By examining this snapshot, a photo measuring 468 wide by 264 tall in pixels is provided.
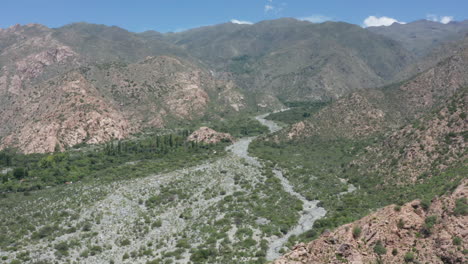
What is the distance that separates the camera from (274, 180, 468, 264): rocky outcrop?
963 inches

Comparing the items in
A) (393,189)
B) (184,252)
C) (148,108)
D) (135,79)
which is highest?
(135,79)

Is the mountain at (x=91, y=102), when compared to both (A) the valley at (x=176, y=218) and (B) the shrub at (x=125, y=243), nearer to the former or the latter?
(A) the valley at (x=176, y=218)

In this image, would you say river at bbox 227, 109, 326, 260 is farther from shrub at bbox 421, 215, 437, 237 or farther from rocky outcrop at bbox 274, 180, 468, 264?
shrub at bbox 421, 215, 437, 237

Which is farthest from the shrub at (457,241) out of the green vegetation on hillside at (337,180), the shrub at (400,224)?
the green vegetation on hillside at (337,180)

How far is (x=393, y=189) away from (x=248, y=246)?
28.9 metres

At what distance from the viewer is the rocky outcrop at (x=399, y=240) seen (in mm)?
24469

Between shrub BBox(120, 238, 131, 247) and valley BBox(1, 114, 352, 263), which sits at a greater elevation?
valley BBox(1, 114, 352, 263)

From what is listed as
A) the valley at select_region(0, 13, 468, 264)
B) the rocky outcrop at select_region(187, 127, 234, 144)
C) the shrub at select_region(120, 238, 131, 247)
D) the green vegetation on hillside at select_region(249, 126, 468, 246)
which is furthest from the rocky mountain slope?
the shrub at select_region(120, 238, 131, 247)

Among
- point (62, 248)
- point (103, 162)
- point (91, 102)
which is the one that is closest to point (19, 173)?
point (103, 162)

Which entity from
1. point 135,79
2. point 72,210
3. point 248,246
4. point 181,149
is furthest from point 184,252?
point 135,79

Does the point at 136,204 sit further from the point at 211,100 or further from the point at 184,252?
the point at 211,100

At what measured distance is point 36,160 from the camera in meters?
101

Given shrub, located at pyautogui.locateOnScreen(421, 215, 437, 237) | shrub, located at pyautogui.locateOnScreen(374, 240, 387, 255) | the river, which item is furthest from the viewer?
the river

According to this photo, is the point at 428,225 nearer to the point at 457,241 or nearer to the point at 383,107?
the point at 457,241
